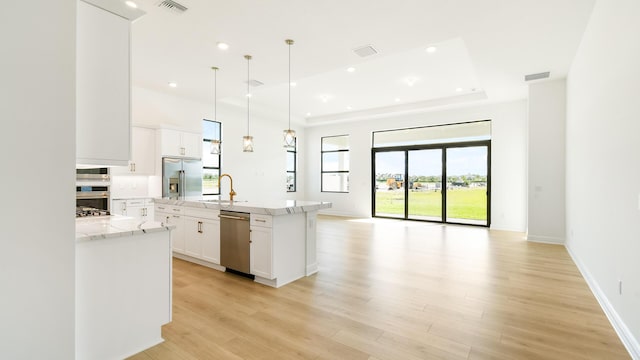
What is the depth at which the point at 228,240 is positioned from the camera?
3.96 metres

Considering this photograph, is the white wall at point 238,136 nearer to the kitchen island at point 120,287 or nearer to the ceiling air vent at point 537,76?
the kitchen island at point 120,287

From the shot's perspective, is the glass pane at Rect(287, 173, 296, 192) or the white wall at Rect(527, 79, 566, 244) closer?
the white wall at Rect(527, 79, 566, 244)

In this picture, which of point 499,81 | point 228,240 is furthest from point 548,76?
point 228,240

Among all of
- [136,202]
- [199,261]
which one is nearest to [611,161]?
[199,261]

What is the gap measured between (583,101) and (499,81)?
7.08ft

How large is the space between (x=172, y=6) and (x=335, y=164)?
759 cm

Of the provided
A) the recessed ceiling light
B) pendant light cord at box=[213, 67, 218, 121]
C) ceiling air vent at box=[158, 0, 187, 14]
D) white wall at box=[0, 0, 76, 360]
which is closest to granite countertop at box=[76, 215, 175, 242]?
white wall at box=[0, 0, 76, 360]

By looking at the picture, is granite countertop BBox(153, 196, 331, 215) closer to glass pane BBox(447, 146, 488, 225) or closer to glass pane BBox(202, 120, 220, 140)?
glass pane BBox(202, 120, 220, 140)

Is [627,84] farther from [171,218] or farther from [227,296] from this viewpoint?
[171,218]

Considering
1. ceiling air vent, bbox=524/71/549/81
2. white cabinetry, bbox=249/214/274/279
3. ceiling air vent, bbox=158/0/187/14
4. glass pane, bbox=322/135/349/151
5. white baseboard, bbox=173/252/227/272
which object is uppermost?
→ ceiling air vent, bbox=158/0/187/14

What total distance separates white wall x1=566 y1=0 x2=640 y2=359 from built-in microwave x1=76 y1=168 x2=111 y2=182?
667 cm

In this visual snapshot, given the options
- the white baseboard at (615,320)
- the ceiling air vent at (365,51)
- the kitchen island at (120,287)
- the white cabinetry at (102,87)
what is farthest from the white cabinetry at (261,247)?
the white baseboard at (615,320)

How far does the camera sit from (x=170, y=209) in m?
4.77

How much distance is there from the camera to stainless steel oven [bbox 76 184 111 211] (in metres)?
5.08
